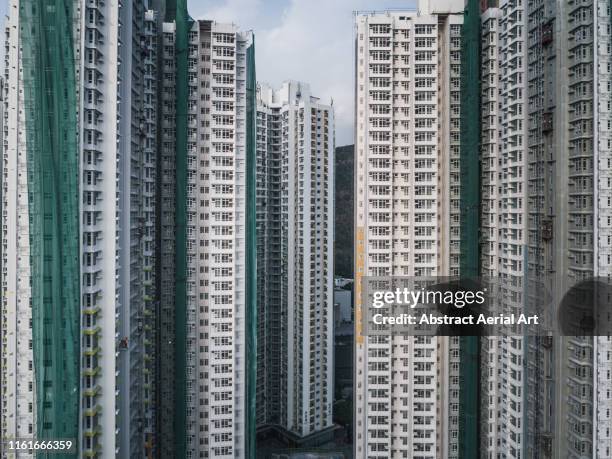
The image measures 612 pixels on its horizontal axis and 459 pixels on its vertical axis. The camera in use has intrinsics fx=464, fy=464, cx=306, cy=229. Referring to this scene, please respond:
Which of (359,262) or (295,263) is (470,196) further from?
(295,263)

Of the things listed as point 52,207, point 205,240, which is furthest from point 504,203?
point 52,207

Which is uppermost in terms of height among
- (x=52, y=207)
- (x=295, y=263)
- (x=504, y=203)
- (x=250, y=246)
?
(x=504, y=203)

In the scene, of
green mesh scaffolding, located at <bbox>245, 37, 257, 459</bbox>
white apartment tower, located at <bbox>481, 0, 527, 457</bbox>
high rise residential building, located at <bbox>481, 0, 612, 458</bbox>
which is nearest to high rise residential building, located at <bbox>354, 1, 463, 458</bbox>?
white apartment tower, located at <bbox>481, 0, 527, 457</bbox>

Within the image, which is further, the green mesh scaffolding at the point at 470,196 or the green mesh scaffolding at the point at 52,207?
the green mesh scaffolding at the point at 470,196

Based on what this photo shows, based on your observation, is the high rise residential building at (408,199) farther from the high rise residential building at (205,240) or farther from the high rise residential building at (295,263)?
the high rise residential building at (295,263)

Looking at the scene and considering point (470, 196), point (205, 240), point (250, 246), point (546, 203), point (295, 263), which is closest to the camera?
point (546, 203)

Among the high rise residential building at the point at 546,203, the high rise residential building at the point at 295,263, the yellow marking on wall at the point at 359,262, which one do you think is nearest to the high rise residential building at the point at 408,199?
the yellow marking on wall at the point at 359,262
